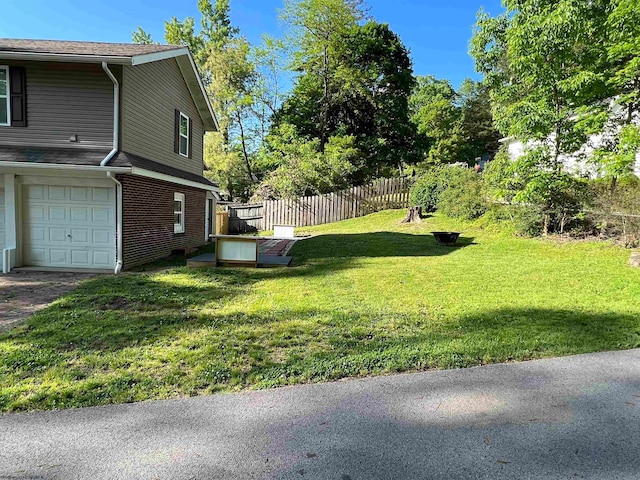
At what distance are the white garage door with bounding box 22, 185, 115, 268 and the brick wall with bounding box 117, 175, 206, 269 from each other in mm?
324

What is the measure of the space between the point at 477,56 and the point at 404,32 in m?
16.7

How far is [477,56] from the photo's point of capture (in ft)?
40.2

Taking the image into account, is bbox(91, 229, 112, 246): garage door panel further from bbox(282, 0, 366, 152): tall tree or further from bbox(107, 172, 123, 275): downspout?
bbox(282, 0, 366, 152): tall tree

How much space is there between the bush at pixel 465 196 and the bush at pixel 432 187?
485 mm

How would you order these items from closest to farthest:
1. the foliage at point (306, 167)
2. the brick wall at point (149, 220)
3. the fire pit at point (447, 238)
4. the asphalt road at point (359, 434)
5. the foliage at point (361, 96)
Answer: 1. the asphalt road at point (359, 434)
2. the brick wall at point (149, 220)
3. the fire pit at point (447, 238)
4. the foliage at point (306, 167)
5. the foliage at point (361, 96)

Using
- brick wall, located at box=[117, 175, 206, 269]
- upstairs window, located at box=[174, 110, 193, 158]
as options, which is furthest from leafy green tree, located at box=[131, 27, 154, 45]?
brick wall, located at box=[117, 175, 206, 269]

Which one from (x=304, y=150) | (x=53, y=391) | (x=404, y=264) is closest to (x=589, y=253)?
(x=404, y=264)

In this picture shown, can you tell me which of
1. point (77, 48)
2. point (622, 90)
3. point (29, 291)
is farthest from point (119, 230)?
point (622, 90)

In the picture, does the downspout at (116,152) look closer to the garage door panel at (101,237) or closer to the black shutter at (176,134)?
the garage door panel at (101,237)

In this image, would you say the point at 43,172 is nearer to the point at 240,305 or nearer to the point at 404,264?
the point at 240,305

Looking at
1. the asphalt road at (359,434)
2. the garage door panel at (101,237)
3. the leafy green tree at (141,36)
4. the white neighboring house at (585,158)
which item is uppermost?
the leafy green tree at (141,36)

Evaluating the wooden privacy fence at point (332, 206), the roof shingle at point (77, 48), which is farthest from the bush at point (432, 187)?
the roof shingle at point (77, 48)

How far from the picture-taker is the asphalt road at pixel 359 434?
2.23 meters

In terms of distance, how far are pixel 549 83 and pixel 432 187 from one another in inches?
289
